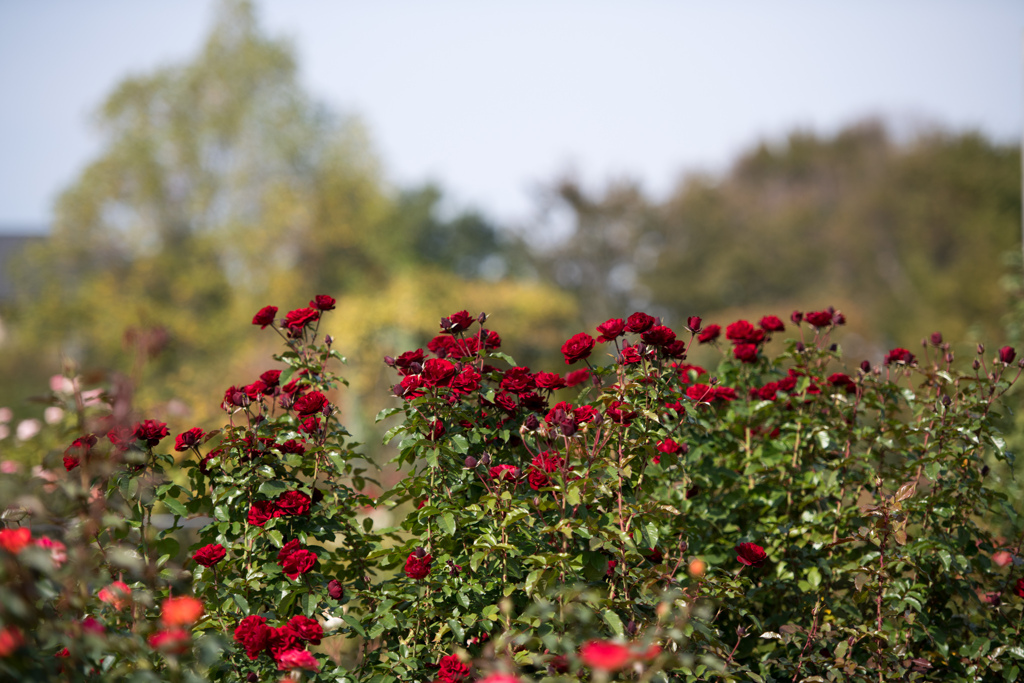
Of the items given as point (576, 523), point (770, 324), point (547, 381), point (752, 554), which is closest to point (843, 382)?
point (770, 324)

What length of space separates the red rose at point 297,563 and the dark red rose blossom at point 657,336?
3.38 feet

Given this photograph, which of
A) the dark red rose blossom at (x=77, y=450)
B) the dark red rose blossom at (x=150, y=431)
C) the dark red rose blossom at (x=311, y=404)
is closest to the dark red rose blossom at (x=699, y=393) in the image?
the dark red rose blossom at (x=311, y=404)

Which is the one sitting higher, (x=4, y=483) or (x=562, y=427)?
(x=562, y=427)

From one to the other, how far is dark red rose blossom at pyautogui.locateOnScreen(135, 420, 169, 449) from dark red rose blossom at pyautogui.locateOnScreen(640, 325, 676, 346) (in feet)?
4.22

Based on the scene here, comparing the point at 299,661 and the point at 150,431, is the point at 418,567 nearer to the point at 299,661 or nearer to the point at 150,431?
→ the point at 299,661

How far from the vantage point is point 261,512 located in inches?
77.5

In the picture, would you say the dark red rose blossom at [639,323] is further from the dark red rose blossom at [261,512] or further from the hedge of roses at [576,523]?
the dark red rose blossom at [261,512]

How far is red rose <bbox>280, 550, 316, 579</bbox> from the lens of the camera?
1.83 m

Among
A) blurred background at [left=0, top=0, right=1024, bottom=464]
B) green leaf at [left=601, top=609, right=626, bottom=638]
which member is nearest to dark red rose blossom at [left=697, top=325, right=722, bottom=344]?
green leaf at [left=601, top=609, right=626, bottom=638]

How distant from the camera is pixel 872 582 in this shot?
6.97 feet

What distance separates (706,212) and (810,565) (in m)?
27.3

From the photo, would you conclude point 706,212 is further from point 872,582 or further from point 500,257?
point 872,582

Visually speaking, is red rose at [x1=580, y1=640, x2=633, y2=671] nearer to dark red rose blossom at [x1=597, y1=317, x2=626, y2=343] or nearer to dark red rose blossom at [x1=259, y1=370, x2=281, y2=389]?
dark red rose blossom at [x1=597, y1=317, x2=626, y2=343]

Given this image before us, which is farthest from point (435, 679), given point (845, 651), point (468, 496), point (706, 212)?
point (706, 212)
